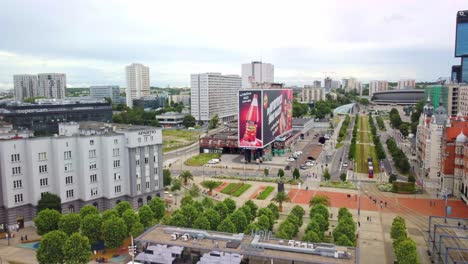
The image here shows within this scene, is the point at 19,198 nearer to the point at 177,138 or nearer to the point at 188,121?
the point at 177,138

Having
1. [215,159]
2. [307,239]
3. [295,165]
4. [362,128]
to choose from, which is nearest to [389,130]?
[362,128]

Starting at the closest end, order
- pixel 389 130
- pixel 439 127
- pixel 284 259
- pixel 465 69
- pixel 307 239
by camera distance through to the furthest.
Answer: pixel 284 259 < pixel 307 239 < pixel 439 127 < pixel 389 130 < pixel 465 69

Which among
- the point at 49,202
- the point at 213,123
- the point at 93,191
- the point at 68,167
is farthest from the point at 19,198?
the point at 213,123

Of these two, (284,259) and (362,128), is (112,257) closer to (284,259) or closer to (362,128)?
(284,259)

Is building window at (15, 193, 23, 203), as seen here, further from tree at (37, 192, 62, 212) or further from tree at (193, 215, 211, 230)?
tree at (193, 215, 211, 230)

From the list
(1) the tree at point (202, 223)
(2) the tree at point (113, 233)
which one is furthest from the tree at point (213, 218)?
(2) the tree at point (113, 233)

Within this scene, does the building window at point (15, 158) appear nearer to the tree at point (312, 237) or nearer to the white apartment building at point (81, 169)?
the white apartment building at point (81, 169)

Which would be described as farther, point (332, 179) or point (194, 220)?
point (332, 179)
